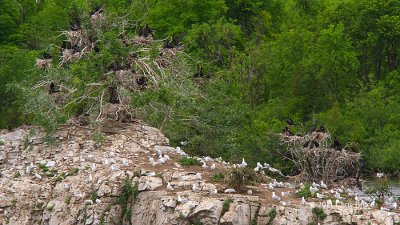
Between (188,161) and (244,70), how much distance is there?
20587 millimetres

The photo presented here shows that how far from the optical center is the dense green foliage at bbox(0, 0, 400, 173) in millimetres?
38344

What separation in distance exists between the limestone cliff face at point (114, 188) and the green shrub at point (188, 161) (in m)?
0.27

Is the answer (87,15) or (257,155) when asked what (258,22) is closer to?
(257,155)

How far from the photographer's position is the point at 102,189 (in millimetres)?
32781

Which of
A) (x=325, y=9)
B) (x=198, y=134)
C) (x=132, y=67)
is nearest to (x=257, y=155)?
(x=198, y=134)

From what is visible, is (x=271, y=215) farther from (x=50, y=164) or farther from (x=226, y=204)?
(x=50, y=164)

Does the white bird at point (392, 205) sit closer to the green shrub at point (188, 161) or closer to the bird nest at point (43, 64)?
the green shrub at point (188, 161)

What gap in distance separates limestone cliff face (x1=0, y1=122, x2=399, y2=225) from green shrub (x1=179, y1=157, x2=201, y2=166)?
267mm

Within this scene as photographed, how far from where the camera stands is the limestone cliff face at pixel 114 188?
99.6 feet

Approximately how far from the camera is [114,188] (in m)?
32.8

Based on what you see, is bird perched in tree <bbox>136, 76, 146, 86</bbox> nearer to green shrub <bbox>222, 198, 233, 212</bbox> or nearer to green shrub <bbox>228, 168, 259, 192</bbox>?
green shrub <bbox>228, 168, 259, 192</bbox>

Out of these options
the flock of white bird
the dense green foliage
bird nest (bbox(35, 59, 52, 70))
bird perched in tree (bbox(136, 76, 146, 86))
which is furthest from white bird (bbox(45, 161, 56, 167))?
bird nest (bbox(35, 59, 52, 70))

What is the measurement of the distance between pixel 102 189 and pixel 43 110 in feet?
17.3

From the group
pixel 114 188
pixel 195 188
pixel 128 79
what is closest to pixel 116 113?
pixel 128 79
